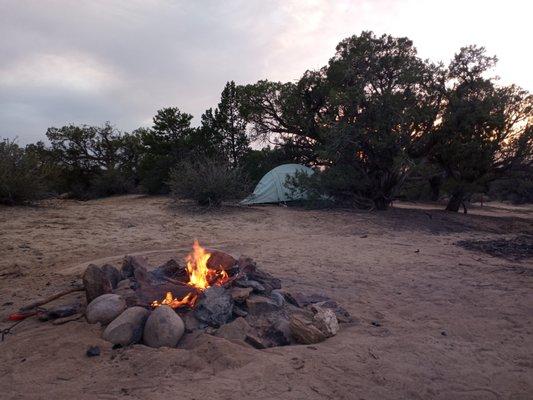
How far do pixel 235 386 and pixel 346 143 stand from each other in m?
12.9

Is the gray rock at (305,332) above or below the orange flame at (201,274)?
below

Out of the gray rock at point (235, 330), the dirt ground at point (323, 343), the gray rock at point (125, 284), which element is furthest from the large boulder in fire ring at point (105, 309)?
the gray rock at point (235, 330)

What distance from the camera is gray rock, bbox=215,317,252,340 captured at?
12.5 feet

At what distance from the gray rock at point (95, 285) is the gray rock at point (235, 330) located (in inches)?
60.9

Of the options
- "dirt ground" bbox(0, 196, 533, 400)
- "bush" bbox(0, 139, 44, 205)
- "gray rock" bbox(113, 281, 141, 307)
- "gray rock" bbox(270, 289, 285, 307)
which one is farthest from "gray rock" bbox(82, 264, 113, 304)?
"bush" bbox(0, 139, 44, 205)

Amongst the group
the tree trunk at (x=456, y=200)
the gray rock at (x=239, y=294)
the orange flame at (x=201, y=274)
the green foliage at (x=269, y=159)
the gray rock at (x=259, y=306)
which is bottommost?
the gray rock at (x=259, y=306)

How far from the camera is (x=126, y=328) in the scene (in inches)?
146

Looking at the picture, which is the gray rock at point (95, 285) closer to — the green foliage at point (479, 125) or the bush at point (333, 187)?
the bush at point (333, 187)

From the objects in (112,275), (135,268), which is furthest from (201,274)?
(112,275)

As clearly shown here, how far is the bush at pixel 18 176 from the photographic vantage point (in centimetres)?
1256

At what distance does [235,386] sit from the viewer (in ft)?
9.68

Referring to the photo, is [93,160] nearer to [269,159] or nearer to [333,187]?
[269,159]

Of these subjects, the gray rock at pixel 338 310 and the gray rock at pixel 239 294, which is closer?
the gray rock at pixel 239 294

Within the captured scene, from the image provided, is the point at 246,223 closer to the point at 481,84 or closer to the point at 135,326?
the point at 135,326
